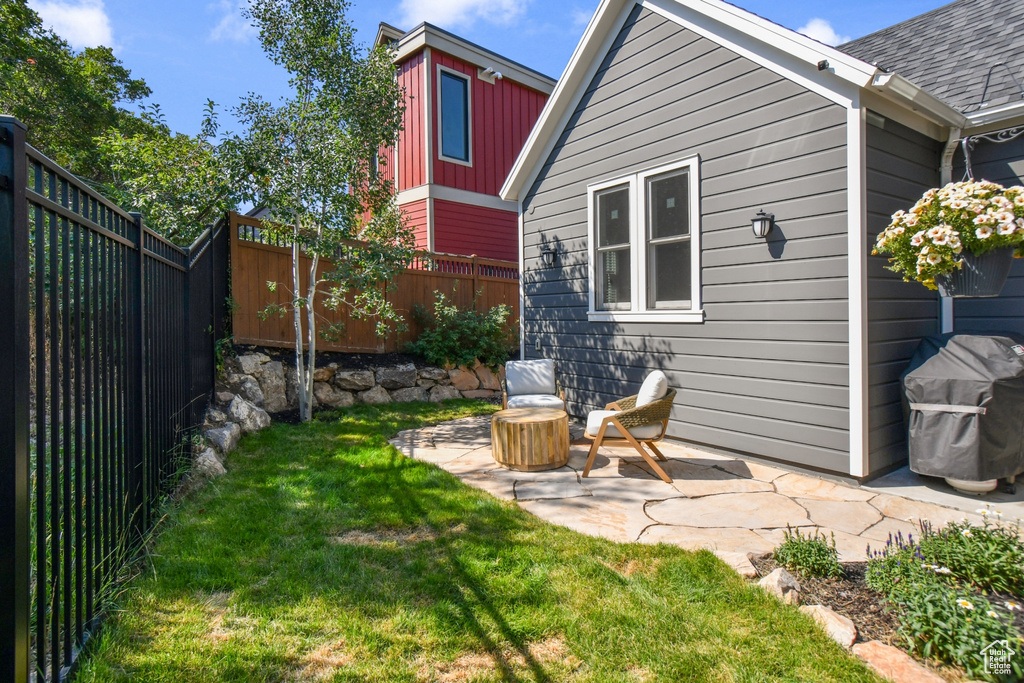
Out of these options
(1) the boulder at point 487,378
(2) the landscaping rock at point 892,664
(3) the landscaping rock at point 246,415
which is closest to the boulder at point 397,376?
(1) the boulder at point 487,378

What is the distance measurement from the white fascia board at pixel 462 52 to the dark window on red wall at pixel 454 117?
476 mm

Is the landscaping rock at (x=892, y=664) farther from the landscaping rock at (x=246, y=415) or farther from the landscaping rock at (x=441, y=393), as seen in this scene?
the landscaping rock at (x=441, y=393)

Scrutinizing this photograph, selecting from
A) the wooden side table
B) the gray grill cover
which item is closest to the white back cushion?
the wooden side table

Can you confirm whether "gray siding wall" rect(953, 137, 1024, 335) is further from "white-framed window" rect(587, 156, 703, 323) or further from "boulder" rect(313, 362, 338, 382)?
"boulder" rect(313, 362, 338, 382)

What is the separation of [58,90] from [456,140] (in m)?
9.95

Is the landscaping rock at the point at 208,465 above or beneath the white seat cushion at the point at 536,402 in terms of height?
beneath

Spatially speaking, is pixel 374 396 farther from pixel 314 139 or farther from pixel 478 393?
pixel 314 139

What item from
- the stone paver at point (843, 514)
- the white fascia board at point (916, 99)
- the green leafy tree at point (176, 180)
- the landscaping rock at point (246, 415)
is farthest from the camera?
the green leafy tree at point (176, 180)

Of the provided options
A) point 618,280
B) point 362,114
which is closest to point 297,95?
point 362,114

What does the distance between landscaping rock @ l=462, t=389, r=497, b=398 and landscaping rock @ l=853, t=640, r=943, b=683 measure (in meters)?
6.83

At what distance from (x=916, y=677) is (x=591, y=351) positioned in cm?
484

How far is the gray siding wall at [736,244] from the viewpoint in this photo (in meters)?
4.34

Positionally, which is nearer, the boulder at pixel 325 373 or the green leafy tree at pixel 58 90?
the boulder at pixel 325 373

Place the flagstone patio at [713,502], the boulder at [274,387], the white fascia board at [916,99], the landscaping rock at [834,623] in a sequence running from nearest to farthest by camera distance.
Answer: the landscaping rock at [834,623]
the flagstone patio at [713,502]
the white fascia board at [916,99]
the boulder at [274,387]
